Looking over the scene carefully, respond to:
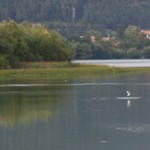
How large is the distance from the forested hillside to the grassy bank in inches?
4140

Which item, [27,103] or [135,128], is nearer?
[135,128]

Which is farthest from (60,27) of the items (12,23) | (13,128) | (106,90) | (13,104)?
(13,128)

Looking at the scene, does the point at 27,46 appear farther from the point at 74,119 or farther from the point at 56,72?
the point at 74,119

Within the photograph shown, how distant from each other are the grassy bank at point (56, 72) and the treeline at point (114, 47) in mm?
33440

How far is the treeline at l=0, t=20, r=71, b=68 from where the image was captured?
76.8m

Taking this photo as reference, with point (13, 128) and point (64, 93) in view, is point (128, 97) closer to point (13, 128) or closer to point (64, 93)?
point (64, 93)

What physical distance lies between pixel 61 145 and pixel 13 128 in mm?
4844

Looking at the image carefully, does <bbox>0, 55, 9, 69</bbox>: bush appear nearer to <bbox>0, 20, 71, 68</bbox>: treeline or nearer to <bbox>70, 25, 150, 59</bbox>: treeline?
<bbox>0, 20, 71, 68</bbox>: treeline

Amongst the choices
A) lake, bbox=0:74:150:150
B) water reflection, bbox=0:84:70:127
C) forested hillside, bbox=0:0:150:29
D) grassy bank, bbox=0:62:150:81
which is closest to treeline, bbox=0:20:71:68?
grassy bank, bbox=0:62:150:81

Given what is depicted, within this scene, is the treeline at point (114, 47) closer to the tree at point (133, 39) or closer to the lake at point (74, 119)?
the tree at point (133, 39)

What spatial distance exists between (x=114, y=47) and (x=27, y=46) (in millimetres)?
60970

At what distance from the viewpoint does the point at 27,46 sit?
79125 millimetres

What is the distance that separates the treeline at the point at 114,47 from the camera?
121438 mm

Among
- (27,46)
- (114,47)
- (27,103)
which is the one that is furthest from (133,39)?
(27,103)
